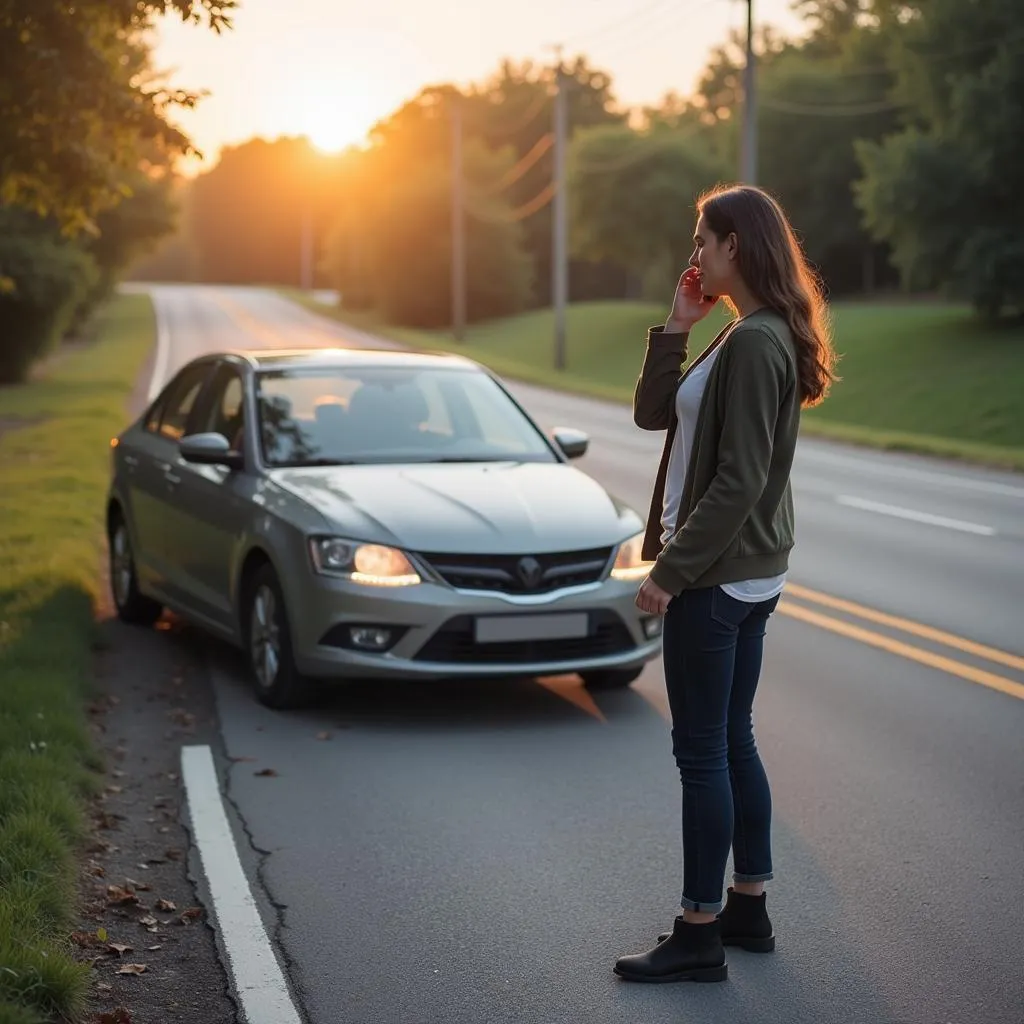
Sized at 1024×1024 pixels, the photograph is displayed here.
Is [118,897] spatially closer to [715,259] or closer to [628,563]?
[715,259]

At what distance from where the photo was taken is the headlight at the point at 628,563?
7.56 m

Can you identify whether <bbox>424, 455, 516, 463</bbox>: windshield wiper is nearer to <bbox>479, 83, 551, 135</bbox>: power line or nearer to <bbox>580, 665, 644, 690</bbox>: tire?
<bbox>580, 665, 644, 690</bbox>: tire

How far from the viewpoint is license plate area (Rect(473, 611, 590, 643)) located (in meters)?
7.26

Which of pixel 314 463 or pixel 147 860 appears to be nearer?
pixel 147 860

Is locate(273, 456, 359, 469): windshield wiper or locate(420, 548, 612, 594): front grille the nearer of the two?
locate(420, 548, 612, 594): front grille

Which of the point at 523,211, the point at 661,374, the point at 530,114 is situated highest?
the point at 530,114

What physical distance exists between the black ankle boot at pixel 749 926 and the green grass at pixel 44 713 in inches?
63.9

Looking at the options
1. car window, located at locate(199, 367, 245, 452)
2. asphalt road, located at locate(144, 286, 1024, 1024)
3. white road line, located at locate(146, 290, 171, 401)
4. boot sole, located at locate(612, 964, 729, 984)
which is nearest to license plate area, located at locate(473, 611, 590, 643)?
asphalt road, located at locate(144, 286, 1024, 1024)

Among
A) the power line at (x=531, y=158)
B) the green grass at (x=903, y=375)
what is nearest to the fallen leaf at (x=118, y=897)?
the green grass at (x=903, y=375)

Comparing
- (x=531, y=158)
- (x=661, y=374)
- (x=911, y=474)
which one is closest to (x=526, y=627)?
(x=661, y=374)

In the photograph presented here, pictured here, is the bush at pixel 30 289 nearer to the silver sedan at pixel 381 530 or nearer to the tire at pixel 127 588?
the tire at pixel 127 588

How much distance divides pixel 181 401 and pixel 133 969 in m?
5.52

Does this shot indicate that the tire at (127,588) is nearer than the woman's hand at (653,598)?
No

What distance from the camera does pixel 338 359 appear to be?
902cm
